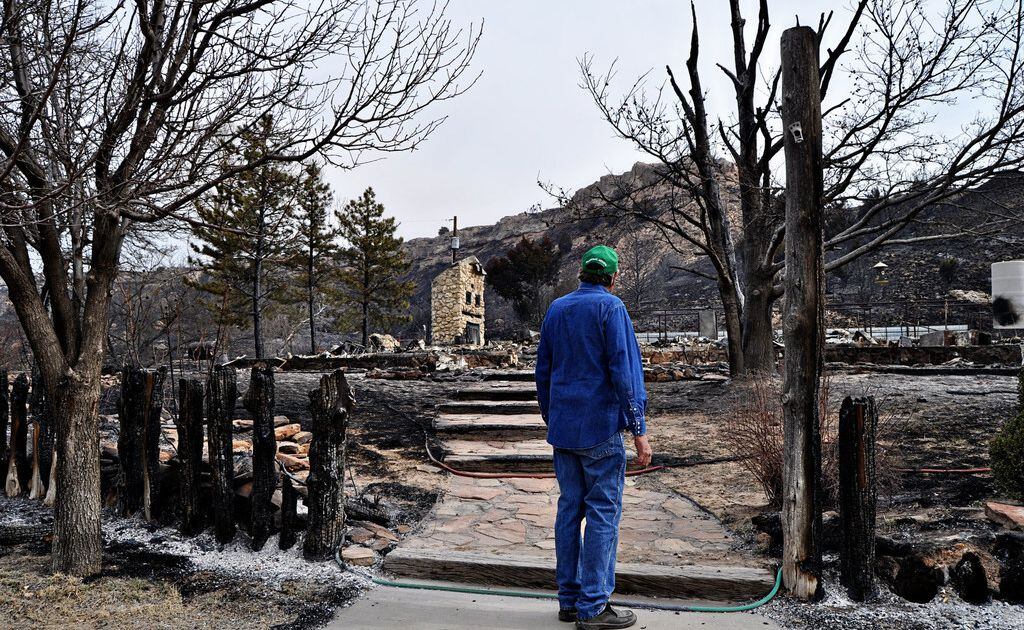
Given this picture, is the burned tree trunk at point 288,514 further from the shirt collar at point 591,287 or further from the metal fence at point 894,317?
the metal fence at point 894,317

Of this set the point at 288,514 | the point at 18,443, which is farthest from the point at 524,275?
the point at 288,514

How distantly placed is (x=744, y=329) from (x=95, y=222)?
10816 millimetres

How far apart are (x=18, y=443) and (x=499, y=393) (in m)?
5.59

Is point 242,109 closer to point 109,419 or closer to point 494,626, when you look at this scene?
point 494,626

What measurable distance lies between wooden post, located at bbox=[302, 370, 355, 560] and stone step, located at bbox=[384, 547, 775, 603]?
1.38 ft

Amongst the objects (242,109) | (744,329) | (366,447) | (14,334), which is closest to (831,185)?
(744,329)

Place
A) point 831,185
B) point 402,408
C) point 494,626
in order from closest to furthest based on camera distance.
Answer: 1. point 494,626
2. point 402,408
3. point 831,185

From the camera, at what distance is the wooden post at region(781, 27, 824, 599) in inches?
132

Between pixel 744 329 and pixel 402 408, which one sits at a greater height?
pixel 744 329

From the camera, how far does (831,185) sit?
12.0 meters

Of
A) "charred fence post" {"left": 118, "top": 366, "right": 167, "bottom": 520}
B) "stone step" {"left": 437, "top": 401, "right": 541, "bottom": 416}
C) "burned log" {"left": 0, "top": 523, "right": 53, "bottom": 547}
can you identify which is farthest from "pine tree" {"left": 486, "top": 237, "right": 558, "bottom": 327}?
"burned log" {"left": 0, "top": 523, "right": 53, "bottom": 547}

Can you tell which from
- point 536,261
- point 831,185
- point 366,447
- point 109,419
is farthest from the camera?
point 536,261

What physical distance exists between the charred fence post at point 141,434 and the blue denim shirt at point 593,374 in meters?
3.01

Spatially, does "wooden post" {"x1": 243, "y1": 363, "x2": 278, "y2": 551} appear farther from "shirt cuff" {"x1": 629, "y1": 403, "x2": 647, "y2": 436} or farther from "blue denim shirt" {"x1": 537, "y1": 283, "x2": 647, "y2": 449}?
"shirt cuff" {"x1": 629, "y1": 403, "x2": 647, "y2": 436}
